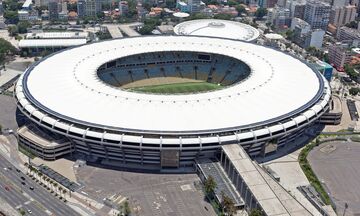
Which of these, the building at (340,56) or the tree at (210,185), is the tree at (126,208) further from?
Result: the building at (340,56)

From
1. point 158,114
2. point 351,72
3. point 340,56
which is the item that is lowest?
point 351,72

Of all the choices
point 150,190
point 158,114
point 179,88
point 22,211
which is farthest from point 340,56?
point 22,211

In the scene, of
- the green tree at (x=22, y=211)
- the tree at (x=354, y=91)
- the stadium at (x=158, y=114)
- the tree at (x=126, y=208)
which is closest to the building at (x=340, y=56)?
the tree at (x=354, y=91)

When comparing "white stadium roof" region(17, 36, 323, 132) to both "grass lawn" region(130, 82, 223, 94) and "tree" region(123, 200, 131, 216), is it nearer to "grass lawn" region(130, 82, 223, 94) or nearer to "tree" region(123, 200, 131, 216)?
"grass lawn" region(130, 82, 223, 94)

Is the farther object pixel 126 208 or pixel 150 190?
pixel 150 190

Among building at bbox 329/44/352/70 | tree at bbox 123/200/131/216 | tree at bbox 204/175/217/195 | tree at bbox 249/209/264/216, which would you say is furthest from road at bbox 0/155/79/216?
building at bbox 329/44/352/70

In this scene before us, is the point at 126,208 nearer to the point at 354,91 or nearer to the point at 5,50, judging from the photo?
the point at 354,91
